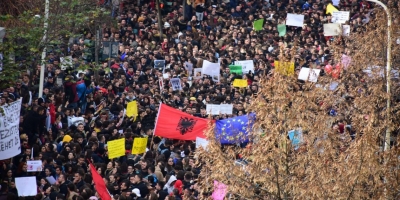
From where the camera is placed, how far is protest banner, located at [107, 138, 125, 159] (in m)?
25.0

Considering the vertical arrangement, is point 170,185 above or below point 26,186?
below

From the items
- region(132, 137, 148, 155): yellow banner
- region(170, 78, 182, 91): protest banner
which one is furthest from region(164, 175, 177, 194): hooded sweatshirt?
region(170, 78, 182, 91): protest banner

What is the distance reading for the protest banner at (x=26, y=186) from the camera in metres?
22.5

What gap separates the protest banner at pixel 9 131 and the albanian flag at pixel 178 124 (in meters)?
4.17

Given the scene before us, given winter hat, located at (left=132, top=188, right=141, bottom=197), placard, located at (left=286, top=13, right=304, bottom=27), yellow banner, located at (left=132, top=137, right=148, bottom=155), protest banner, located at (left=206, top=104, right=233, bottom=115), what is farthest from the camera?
placard, located at (left=286, top=13, right=304, bottom=27)

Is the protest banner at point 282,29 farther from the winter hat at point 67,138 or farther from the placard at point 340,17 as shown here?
the winter hat at point 67,138

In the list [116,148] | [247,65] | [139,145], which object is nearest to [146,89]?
[247,65]

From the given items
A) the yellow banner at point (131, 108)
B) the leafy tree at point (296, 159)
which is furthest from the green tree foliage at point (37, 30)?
A: the leafy tree at point (296, 159)

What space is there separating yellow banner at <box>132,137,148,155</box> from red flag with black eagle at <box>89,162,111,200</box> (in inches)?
126

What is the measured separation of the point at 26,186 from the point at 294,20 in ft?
58.1

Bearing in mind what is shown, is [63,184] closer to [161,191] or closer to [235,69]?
[161,191]

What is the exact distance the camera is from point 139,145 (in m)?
25.9

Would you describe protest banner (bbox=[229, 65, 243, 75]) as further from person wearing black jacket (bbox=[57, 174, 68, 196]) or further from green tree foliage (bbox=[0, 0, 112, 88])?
person wearing black jacket (bbox=[57, 174, 68, 196])

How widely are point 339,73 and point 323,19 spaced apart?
1115 cm
